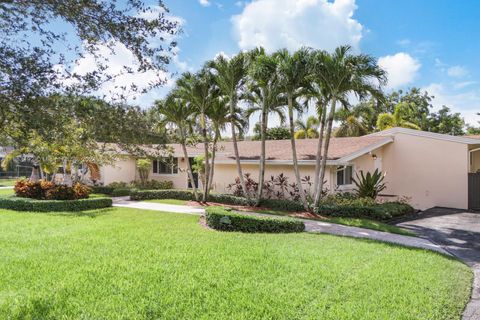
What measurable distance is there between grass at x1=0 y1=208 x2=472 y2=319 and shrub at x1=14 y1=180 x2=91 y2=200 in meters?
8.31

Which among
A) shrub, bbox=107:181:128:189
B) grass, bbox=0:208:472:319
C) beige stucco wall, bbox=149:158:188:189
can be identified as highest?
beige stucco wall, bbox=149:158:188:189

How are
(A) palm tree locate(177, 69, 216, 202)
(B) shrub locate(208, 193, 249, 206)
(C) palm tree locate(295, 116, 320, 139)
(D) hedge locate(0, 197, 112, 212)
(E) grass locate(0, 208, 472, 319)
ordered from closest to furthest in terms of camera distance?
(E) grass locate(0, 208, 472, 319), (D) hedge locate(0, 197, 112, 212), (A) palm tree locate(177, 69, 216, 202), (B) shrub locate(208, 193, 249, 206), (C) palm tree locate(295, 116, 320, 139)

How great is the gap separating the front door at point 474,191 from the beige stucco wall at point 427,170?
Answer: 193 mm

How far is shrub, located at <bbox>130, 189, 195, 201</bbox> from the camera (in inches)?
951

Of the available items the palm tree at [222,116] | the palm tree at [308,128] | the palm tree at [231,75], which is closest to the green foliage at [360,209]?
the palm tree at [222,116]

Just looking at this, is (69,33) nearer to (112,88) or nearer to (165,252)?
(112,88)

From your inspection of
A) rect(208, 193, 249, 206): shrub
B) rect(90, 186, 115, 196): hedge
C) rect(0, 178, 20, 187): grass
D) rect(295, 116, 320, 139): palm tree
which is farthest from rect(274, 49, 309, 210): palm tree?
rect(0, 178, 20, 187): grass

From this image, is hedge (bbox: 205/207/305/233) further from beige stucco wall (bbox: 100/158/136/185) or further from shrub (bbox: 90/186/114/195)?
beige stucco wall (bbox: 100/158/136/185)

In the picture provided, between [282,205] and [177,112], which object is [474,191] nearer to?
[282,205]

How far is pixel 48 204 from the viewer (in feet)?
59.6

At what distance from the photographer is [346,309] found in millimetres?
5934

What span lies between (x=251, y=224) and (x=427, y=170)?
43.0ft

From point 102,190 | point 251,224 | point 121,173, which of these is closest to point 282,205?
point 251,224

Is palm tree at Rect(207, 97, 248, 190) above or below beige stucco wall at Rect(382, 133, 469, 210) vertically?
above
